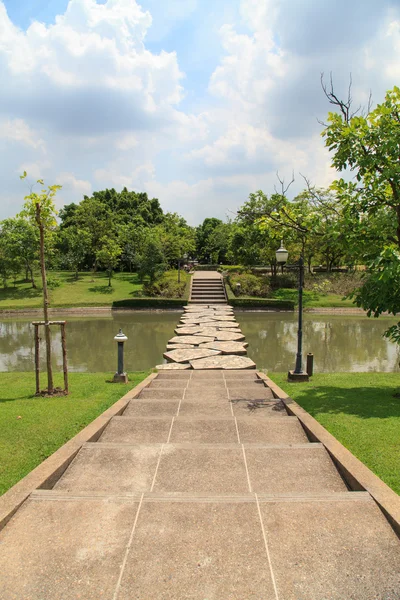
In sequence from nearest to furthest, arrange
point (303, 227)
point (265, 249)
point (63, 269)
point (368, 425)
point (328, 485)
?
point (328, 485), point (368, 425), point (303, 227), point (265, 249), point (63, 269)

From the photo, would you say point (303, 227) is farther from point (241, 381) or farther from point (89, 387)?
point (89, 387)

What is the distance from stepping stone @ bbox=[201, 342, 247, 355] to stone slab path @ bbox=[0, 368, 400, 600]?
7590 mm

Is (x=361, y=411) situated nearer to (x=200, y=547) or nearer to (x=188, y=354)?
(x=200, y=547)

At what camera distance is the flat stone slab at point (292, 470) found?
3.57 metres

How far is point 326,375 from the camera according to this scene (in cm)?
939

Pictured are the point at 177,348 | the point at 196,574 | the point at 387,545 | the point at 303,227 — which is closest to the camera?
the point at 196,574

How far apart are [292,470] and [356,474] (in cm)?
59

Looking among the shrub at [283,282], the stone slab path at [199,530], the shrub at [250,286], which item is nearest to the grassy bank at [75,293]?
the shrub at [250,286]

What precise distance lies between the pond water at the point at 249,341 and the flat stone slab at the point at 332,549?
8.57 meters

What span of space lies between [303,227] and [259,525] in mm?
5064

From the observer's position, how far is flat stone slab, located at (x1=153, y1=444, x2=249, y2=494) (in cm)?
354

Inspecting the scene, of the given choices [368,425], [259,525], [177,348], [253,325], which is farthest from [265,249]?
[259,525]

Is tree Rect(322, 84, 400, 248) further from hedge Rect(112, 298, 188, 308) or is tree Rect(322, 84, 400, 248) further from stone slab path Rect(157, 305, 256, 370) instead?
hedge Rect(112, 298, 188, 308)

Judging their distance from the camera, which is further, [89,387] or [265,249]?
[265,249]
